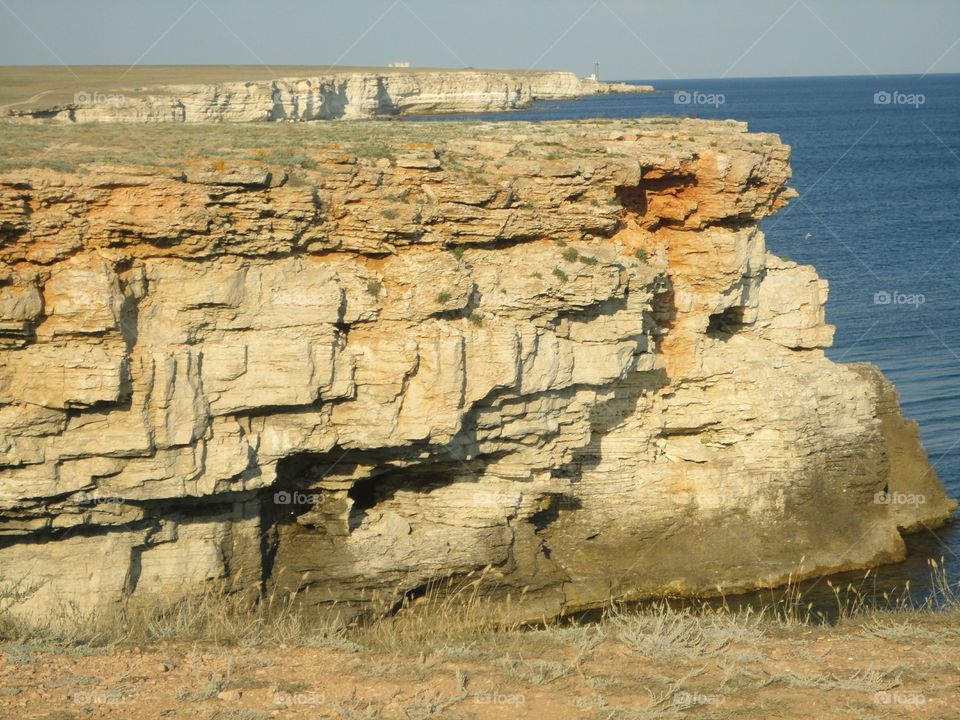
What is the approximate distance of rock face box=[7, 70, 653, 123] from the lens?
152 ft

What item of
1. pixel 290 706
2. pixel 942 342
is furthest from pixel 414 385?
pixel 942 342

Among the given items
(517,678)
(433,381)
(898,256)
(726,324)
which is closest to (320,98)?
(898,256)

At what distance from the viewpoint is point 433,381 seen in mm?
15828

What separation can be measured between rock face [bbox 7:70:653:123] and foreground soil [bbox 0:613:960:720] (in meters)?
13.9

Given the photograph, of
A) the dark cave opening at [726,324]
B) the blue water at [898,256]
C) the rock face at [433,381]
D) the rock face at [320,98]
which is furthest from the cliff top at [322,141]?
the blue water at [898,256]

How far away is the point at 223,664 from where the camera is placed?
11.6 meters

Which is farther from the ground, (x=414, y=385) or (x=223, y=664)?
(x=414, y=385)

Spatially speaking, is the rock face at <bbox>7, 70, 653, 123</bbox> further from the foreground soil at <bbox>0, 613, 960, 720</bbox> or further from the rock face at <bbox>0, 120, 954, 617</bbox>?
the foreground soil at <bbox>0, 613, 960, 720</bbox>

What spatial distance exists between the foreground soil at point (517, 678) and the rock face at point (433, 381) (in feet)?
11.9

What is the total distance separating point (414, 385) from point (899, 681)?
24.5ft

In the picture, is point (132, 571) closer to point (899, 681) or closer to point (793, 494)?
point (899, 681)

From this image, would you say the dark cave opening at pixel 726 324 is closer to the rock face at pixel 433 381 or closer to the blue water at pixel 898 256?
the rock face at pixel 433 381

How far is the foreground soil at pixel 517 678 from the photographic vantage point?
10.7m

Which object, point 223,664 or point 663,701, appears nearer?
point 663,701
